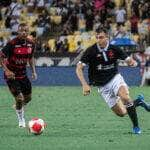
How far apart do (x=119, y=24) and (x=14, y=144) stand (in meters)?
20.7

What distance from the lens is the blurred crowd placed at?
32000mm

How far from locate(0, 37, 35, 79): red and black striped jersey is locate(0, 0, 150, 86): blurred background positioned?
1373cm

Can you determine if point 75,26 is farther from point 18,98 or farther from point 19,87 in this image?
point 18,98

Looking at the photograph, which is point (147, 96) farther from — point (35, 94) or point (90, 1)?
point (90, 1)

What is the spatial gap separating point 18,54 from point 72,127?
2005 millimetres

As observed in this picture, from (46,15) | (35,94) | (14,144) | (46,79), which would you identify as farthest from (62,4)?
(14,144)

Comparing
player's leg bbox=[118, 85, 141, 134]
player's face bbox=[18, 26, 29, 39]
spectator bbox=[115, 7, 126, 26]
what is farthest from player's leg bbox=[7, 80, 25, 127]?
spectator bbox=[115, 7, 126, 26]

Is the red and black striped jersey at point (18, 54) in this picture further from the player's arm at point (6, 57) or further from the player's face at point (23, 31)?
the player's face at point (23, 31)

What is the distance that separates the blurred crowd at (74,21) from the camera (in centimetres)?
3200

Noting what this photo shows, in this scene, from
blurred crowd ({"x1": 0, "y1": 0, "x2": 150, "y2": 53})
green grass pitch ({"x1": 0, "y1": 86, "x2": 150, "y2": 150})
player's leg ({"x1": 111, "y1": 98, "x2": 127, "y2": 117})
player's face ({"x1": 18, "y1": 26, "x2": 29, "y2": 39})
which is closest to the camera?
green grass pitch ({"x1": 0, "y1": 86, "x2": 150, "y2": 150})

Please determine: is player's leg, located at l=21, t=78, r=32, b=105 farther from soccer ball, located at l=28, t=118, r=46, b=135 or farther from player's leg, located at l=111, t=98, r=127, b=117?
soccer ball, located at l=28, t=118, r=46, b=135

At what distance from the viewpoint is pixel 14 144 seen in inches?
500

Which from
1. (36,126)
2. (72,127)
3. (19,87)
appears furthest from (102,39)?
(19,87)

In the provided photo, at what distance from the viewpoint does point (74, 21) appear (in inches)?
1324
